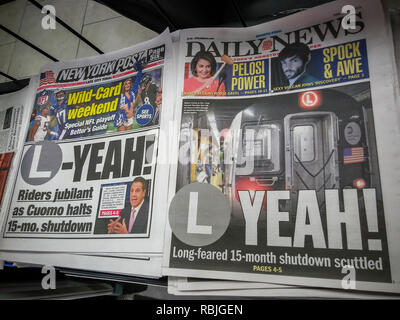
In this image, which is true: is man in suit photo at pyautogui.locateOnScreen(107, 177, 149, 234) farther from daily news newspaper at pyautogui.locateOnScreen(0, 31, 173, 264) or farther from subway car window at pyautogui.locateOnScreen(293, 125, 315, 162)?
subway car window at pyautogui.locateOnScreen(293, 125, 315, 162)

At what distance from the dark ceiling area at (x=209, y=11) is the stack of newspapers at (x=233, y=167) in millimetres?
18

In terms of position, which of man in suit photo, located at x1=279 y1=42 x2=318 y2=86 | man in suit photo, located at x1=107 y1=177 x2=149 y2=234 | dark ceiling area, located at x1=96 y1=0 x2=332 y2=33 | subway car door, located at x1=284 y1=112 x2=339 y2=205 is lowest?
man in suit photo, located at x1=107 y1=177 x2=149 y2=234

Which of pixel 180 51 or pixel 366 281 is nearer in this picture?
pixel 366 281

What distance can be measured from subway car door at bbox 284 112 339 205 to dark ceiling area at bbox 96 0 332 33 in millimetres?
170

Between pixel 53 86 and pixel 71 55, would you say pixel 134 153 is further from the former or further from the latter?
pixel 71 55

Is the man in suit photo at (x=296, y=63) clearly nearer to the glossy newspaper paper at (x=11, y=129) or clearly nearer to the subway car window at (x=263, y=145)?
the subway car window at (x=263, y=145)

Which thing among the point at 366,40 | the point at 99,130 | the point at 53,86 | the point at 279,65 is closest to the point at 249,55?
the point at 279,65

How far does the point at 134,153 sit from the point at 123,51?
0.65 feet

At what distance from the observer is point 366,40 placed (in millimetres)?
352

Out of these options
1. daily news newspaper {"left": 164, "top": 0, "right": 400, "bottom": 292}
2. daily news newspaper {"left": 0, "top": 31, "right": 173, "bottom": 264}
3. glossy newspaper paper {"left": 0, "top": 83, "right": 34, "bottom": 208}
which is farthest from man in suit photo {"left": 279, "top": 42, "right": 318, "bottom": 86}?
glossy newspaper paper {"left": 0, "top": 83, "right": 34, "bottom": 208}

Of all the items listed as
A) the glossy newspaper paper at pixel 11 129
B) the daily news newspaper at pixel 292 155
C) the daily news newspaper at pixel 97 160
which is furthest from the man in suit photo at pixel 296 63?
the glossy newspaper paper at pixel 11 129

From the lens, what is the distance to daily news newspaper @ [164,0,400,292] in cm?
30

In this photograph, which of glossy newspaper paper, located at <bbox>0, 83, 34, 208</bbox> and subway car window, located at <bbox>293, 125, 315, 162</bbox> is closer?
subway car window, located at <bbox>293, 125, 315, 162</bbox>

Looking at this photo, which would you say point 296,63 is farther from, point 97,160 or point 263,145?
point 97,160
